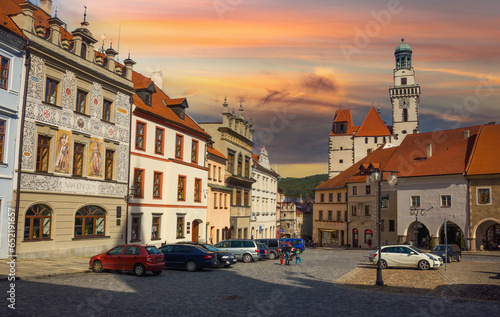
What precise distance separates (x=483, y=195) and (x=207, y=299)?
138 ft

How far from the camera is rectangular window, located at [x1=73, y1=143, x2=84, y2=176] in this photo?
28620mm

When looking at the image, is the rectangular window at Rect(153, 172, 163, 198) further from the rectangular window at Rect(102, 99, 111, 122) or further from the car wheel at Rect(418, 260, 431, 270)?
the car wheel at Rect(418, 260, 431, 270)

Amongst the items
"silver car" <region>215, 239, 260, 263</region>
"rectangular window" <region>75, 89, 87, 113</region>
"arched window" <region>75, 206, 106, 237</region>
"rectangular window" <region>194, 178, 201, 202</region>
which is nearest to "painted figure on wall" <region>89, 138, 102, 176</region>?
"rectangular window" <region>75, 89, 87, 113</region>

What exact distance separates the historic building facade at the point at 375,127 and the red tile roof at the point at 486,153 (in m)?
55.4

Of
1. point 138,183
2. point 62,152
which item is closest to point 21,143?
point 62,152

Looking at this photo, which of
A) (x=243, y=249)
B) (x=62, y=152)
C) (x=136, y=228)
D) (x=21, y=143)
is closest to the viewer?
(x=21, y=143)

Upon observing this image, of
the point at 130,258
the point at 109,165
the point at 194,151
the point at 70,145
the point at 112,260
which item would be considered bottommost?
the point at 112,260

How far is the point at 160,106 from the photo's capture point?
4031cm

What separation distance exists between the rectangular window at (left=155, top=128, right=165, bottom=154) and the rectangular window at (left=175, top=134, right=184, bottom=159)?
2648mm

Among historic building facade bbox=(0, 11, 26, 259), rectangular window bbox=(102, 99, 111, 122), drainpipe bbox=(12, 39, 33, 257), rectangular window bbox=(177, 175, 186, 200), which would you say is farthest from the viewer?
rectangular window bbox=(177, 175, 186, 200)

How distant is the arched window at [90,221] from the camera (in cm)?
2892

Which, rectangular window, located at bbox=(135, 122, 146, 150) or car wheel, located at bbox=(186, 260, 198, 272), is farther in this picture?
rectangular window, located at bbox=(135, 122, 146, 150)

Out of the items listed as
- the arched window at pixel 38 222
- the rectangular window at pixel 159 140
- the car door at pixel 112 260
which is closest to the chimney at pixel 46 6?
the rectangular window at pixel 159 140

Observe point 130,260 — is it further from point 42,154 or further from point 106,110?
point 106,110
